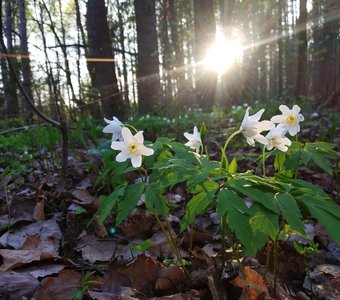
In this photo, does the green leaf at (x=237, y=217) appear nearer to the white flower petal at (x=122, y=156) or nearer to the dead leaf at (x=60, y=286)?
the white flower petal at (x=122, y=156)

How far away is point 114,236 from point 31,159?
188 centimetres

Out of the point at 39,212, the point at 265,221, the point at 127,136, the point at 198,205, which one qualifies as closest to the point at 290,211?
the point at 265,221

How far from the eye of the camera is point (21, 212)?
242 cm

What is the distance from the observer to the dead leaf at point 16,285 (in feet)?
4.83

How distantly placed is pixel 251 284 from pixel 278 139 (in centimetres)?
64

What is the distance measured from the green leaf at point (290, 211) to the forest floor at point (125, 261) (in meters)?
0.43

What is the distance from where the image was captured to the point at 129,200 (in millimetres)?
1328

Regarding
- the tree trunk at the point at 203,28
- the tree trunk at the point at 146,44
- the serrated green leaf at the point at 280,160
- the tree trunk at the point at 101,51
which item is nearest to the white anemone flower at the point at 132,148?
the serrated green leaf at the point at 280,160

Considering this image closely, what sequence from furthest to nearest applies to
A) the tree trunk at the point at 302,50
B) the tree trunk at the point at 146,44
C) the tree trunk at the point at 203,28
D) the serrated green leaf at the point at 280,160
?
the tree trunk at the point at 302,50 < the tree trunk at the point at 203,28 < the tree trunk at the point at 146,44 < the serrated green leaf at the point at 280,160

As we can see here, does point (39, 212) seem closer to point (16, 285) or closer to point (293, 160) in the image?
point (16, 285)

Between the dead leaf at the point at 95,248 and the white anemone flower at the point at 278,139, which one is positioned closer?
the white anemone flower at the point at 278,139

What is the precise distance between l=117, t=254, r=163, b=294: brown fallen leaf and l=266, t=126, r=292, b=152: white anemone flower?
2.58 ft

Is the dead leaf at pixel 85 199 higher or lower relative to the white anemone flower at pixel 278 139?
lower

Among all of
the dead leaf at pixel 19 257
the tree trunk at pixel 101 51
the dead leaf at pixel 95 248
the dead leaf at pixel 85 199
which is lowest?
the dead leaf at pixel 95 248
